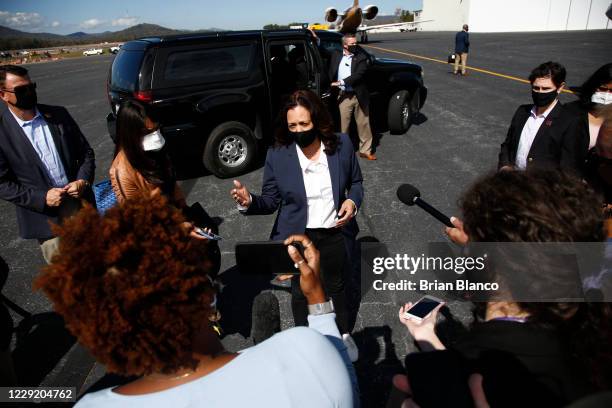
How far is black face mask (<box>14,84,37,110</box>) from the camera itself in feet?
8.78

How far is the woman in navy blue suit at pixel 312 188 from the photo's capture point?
2.54m

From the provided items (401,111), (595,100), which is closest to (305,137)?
(595,100)

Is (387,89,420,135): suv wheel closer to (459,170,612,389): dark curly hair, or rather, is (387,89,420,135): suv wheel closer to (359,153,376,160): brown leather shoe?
(359,153,376,160): brown leather shoe

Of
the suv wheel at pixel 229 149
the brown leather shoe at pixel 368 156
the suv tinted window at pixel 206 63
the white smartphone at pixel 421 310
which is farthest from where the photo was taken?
the brown leather shoe at pixel 368 156

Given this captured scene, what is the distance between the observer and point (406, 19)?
84.2m

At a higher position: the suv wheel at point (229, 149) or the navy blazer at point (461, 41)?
the navy blazer at point (461, 41)

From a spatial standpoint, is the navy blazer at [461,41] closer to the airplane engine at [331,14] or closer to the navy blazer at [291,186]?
the airplane engine at [331,14]

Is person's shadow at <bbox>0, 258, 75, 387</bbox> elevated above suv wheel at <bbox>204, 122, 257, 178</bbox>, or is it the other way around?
suv wheel at <bbox>204, 122, 257, 178</bbox>

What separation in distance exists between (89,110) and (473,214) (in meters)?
12.8

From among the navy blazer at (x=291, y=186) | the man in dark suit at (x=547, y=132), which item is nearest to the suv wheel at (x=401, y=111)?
the man in dark suit at (x=547, y=132)

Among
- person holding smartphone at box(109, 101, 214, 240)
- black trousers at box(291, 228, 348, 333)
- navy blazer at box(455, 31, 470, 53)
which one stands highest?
navy blazer at box(455, 31, 470, 53)

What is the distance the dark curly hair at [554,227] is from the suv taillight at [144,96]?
489cm

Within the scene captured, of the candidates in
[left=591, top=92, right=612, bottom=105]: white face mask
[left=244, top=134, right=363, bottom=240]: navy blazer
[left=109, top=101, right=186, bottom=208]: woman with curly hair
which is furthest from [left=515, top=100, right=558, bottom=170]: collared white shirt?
[left=109, top=101, right=186, bottom=208]: woman with curly hair

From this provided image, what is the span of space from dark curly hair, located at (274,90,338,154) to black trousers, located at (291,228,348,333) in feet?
1.94
